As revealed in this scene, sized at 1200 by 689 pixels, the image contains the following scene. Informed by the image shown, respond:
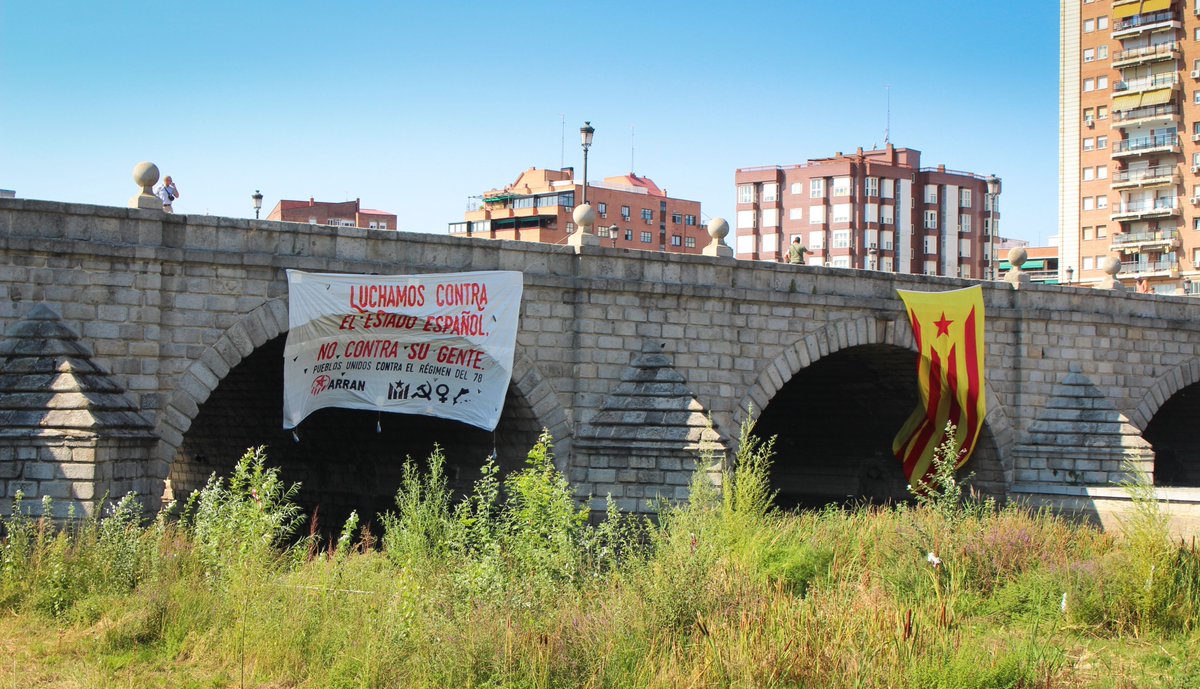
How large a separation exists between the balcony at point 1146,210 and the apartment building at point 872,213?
317 inches

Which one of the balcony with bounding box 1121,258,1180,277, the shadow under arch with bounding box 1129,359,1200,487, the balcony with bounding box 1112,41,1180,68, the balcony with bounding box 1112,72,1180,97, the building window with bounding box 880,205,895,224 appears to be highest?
the balcony with bounding box 1112,41,1180,68

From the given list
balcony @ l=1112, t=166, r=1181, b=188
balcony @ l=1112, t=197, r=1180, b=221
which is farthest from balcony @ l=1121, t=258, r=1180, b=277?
balcony @ l=1112, t=166, r=1181, b=188

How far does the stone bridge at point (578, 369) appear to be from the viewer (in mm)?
15602

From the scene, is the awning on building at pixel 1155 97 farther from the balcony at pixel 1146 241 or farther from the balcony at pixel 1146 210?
the balcony at pixel 1146 241

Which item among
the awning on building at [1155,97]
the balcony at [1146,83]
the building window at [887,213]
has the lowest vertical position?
the building window at [887,213]

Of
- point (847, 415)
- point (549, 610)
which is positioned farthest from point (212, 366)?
point (847, 415)

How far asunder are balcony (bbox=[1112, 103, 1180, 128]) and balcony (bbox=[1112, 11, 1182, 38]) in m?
3.37

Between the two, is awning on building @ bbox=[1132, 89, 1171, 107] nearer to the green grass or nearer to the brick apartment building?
the brick apartment building

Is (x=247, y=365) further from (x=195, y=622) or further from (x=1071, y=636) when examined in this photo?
(x=1071, y=636)

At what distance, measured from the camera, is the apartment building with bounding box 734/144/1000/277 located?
68.0m

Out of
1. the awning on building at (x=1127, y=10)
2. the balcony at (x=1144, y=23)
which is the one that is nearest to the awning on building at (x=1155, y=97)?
the balcony at (x=1144, y=23)

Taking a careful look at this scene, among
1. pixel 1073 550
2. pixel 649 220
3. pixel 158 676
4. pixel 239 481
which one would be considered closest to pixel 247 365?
pixel 239 481

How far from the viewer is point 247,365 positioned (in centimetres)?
2056

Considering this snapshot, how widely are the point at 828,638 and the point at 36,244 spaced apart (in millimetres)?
10664
